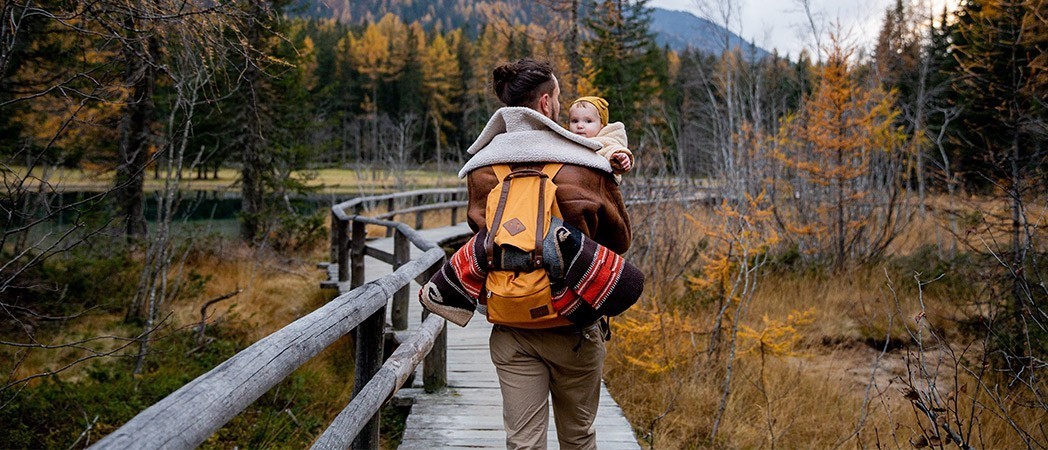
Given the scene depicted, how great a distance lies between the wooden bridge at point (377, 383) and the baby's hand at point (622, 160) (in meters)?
1.07

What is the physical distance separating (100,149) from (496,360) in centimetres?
1279

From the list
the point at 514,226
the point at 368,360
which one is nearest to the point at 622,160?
the point at 514,226

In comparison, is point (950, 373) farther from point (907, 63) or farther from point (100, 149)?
point (907, 63)

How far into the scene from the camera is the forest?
368cm

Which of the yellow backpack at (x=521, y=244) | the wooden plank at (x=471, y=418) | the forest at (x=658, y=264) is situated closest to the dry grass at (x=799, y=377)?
the forest at (x=658, y=264)

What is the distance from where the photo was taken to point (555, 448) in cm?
356

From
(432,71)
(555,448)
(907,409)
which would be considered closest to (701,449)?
(555,448)

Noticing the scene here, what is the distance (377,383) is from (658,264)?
18.1 feet

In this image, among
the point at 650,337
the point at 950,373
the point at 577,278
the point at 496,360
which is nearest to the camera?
the point at 577,278

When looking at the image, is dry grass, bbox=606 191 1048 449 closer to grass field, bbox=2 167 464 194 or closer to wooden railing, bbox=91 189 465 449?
wooden railing, bbox=91 189 465 449

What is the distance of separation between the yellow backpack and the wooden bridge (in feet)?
1.81

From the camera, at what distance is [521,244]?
1945mm

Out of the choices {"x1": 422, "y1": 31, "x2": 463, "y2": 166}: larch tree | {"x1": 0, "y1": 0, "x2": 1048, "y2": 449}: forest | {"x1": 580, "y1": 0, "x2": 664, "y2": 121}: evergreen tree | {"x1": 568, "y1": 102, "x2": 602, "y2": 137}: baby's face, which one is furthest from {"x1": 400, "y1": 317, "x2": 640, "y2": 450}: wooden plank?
{"x1": 422, "y1": 31, "x2": 463, "y2": 166}: larch tree

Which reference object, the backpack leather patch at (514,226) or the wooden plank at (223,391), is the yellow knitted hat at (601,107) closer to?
the backpack leather patch at (514,226)
